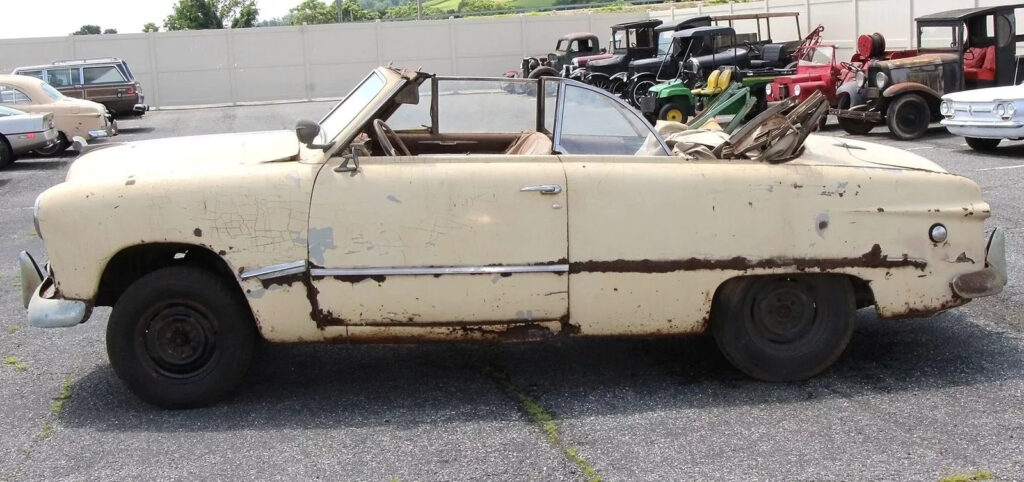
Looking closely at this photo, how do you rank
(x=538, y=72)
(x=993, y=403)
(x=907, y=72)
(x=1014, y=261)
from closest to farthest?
(x=993, y=403), (x=1014, y=261), (x=907, y=72), (x=538, y=72)

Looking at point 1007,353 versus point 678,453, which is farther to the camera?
point 1007,353

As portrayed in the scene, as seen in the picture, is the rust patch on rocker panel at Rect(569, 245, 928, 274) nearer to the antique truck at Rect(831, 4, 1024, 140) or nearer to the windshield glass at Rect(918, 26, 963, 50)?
the antique truck at Rect(831, 4, 1024, 140)

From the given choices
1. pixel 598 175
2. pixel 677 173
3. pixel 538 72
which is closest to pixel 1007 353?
pixel 677 173

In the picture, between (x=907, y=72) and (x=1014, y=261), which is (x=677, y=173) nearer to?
(x=1014, y=261)

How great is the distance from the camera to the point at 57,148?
1839 cm

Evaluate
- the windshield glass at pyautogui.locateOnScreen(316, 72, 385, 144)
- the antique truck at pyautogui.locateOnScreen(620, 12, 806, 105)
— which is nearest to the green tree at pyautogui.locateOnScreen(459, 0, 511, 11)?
the antique truck at pyautogui.locateOnScreen(620, 12, 806, 105)

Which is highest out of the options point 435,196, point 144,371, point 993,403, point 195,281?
point 435,196

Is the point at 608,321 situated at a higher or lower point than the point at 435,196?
lower

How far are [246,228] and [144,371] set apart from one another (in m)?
0.83

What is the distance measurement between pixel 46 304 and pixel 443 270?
74.4 inches

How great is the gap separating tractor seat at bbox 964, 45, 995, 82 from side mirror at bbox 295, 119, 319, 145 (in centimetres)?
1459

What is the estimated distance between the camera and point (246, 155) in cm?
502

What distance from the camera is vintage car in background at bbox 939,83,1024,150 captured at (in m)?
12.6

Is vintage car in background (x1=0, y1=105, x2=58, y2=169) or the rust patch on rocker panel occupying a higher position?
vintage car in background (x1=0, y1=105, x2=58, y2=169)
